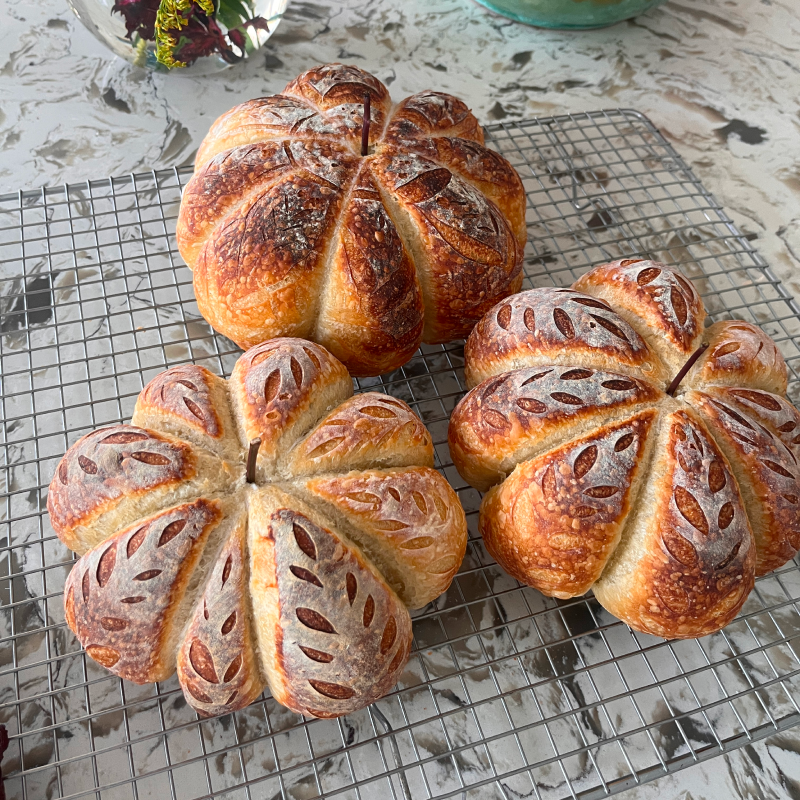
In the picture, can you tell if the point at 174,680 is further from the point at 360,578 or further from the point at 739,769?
the point at 739,769

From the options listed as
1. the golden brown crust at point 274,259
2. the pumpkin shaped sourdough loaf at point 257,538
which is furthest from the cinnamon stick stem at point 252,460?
the golden brown crust at point 274,259

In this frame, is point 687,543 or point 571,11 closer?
point 687,543

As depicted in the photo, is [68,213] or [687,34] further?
[687,34]

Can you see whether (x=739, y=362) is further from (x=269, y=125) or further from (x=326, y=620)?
(x=269, y=125)

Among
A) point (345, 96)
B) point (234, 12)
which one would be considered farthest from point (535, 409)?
point (234, 12)

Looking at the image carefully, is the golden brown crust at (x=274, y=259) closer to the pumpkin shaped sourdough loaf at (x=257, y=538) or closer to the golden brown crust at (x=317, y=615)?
the pumpkin shaped sourdough loaf at (x=257, y=538)

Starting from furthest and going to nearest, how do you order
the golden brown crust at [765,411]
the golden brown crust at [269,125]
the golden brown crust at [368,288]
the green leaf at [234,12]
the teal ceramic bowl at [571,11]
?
the teal ceramic bowl at [571,11]
the green leaf at [234,12]
the golden brown crust at [269,125]
the golden brown crust at [368,288]
the golden brown crust at [765,411]

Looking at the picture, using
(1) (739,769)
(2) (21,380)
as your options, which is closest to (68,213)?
(2) (21,380)
